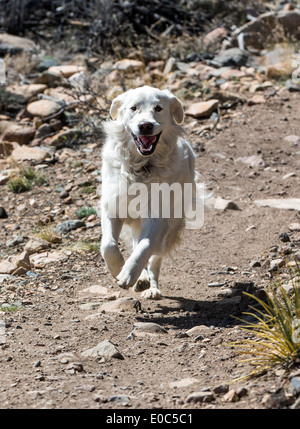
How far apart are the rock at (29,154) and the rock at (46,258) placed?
9.90 feet

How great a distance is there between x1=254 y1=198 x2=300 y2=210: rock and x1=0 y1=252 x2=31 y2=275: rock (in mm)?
2782

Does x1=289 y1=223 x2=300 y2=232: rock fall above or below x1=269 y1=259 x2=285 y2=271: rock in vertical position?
→ below

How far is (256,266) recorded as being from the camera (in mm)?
6223

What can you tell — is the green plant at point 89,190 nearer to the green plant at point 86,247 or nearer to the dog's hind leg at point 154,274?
the green plant at point 86,247

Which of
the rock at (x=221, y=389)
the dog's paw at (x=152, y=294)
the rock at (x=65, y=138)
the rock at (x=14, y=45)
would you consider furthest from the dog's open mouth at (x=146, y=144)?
the rock at (x=14, y=45)

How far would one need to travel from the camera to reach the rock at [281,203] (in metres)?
7.52

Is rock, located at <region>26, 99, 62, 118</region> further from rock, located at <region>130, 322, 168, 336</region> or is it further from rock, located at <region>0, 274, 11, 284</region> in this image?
rock, located at <region>130, 322, 168, 336</region>

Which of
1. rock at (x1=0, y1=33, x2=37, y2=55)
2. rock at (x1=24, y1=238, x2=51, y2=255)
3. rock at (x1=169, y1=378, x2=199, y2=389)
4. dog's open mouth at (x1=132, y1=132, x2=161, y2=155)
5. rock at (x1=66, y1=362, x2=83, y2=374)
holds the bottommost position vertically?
rock at (x1=0, y1=33, x2=37, y2=55)

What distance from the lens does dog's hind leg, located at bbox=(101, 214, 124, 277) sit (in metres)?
5.28

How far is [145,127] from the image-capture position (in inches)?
205
